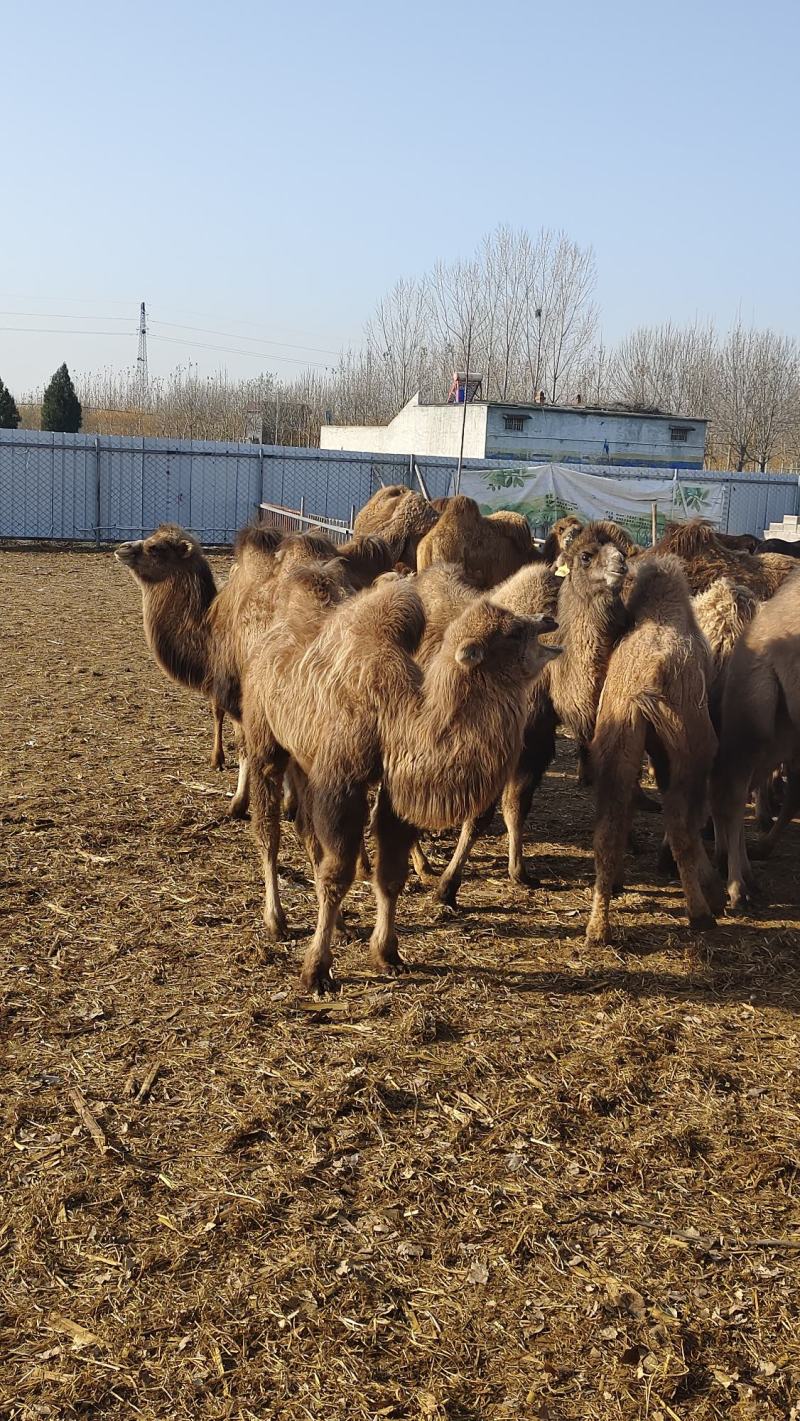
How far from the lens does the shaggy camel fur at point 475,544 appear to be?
→ 10.4 metres

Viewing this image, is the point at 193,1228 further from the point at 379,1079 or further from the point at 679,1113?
the point at 679,1113

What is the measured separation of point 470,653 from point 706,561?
431cm

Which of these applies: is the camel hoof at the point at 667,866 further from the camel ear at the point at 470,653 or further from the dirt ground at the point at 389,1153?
the camel ear at the point at 470,653

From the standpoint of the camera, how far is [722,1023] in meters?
5.45

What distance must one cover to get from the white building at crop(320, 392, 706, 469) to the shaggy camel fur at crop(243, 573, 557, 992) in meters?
34.1

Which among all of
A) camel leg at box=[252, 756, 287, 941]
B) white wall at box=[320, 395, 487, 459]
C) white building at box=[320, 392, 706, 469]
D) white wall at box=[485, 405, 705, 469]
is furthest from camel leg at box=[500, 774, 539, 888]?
white wall at box=[485, 405, 705, 469]

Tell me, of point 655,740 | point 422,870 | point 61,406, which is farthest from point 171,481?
point 655,740

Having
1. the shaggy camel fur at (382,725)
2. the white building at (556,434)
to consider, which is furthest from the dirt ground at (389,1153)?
the white building at (556,434)

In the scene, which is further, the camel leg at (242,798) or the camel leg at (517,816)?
the camel leg at (242,798)

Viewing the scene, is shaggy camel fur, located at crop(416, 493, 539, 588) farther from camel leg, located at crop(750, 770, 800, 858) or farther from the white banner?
the white banner

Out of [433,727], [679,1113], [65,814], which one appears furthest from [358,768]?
[65,814]

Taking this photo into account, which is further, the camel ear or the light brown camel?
the light brown camel

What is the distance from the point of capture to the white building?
39.1m

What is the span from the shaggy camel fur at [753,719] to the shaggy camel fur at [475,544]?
3.38 meters
